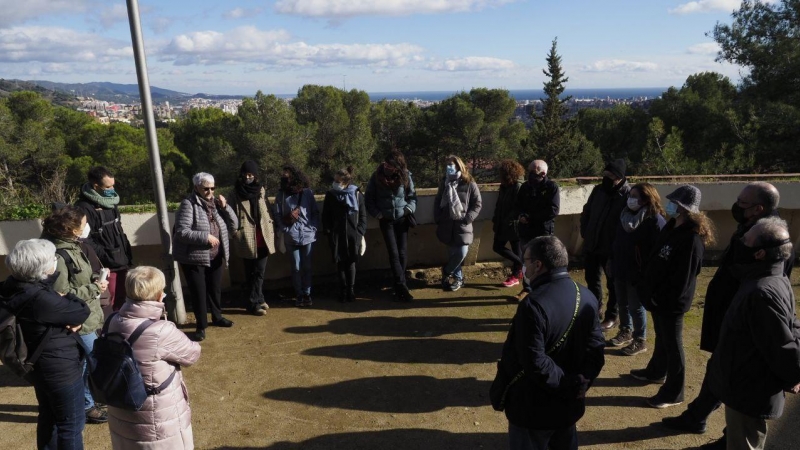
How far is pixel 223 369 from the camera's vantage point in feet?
14.9

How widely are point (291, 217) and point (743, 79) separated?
1756 cm

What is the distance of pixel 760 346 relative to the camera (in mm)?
2701

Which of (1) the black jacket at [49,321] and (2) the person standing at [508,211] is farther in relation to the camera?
(2) the person standing at [508,211]

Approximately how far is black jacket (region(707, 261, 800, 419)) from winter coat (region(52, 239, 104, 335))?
3612 millimetres

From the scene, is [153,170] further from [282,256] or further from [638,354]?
[638,354]

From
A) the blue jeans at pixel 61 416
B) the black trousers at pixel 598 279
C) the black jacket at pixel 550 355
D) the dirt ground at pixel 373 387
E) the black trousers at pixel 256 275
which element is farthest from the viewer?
the black trousers at pixel 256 275

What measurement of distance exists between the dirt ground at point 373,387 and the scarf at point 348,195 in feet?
3.36

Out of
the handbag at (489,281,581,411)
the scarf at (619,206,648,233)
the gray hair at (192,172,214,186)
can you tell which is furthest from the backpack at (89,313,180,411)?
the scarf at (619,206,648,233)

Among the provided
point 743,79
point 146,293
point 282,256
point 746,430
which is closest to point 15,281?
point 146,293

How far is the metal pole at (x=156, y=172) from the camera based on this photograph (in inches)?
189

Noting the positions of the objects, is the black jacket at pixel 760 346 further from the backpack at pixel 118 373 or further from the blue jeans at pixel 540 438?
the backpack at pixel 118 373

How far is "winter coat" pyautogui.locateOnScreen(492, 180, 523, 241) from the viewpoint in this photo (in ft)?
19.2

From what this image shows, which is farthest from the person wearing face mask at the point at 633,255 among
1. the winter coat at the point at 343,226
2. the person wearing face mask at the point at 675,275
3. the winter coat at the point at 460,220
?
the winter coat at the point at 343,226

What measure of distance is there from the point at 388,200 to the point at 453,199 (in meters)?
0.69
